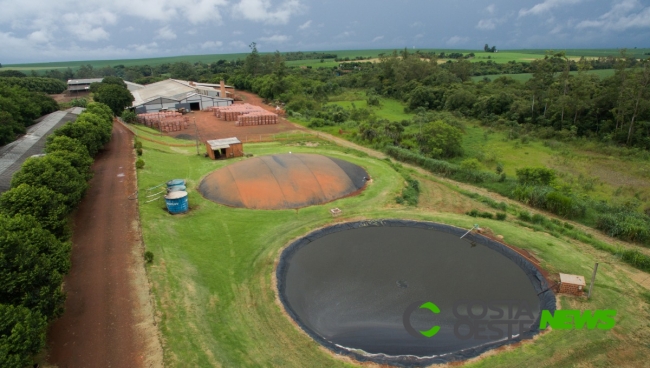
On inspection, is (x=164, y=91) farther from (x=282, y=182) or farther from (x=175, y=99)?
(x=282, y=182)

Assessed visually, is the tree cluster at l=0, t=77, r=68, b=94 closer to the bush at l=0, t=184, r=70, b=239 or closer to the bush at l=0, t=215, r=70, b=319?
the bush at l=0, t=184, r=70, b=239

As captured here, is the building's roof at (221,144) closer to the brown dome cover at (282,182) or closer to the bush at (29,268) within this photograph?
the brown dome cover at (282,182)

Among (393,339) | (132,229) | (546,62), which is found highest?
(546,62)

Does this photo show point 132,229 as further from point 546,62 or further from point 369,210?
point 546,62

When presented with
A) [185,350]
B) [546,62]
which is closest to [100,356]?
[185,350]

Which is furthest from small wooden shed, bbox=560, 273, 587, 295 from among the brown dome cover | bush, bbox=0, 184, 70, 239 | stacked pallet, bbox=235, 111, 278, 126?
stacked pallet, bbox=235, 111, 278, 126
